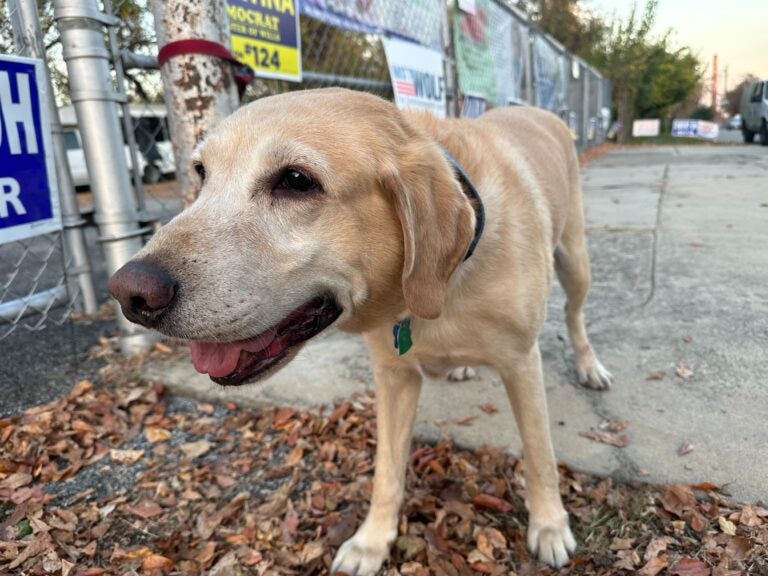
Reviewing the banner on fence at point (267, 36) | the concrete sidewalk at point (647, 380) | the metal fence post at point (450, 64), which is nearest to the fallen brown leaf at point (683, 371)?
the concrete sidewalk at point (647, 380)

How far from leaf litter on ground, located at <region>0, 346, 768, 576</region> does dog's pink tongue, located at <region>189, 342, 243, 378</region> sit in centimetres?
75

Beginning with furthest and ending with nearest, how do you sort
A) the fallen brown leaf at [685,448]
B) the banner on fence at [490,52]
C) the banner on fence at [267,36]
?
1. the banner on fence at [490,52]
2. the banner on fence at [267,36]
3. the fallen brown leaf at [685,448]

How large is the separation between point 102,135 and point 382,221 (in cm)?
208

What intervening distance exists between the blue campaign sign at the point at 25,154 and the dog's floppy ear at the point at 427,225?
1.96 m

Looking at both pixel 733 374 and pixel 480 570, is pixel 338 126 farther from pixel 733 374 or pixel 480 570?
pixel 733 374

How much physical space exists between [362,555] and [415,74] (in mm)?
4410

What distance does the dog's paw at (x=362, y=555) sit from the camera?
1891 millimetres

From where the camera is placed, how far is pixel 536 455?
1.95 m

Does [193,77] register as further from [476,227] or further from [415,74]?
[415,74]

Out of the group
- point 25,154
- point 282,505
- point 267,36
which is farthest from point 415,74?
point 282,505

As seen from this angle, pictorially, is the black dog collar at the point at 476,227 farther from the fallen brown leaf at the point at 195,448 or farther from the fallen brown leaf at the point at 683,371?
the fallen brown leaf at the point at 683,371

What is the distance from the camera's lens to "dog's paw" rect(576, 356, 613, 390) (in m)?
2.77

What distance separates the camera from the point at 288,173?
1.54 metres

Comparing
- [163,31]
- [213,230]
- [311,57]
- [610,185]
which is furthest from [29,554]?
[610,185]
